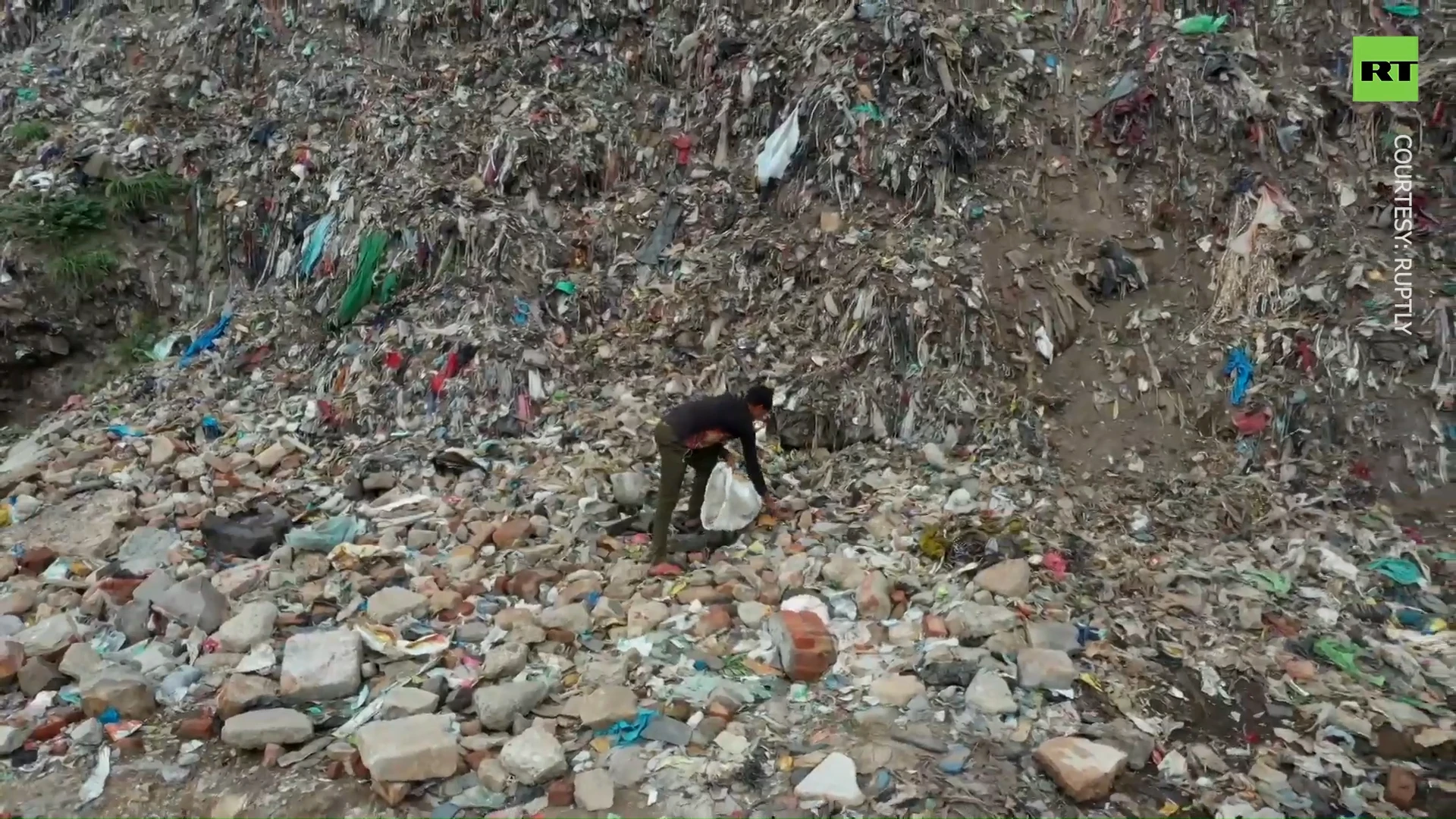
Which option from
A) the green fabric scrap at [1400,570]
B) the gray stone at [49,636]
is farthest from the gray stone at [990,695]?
the gray stone at [49,636]

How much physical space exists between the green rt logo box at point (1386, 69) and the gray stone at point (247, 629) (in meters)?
7.06

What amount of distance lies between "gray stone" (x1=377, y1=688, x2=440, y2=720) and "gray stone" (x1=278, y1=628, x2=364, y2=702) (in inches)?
7.3

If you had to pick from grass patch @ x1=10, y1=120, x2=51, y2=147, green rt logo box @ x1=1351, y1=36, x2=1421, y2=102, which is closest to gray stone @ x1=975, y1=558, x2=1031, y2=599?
green rt logo box @ x1=1351, y1=36, x2=1421, y2=102

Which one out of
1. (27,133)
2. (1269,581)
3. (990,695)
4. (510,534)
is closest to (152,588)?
(510,534)

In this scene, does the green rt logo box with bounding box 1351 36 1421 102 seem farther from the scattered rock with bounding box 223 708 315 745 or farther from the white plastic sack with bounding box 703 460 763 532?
the scattered rock with bounding box 223 708 315 745

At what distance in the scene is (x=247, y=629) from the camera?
126 inches

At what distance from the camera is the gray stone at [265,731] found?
2631mm

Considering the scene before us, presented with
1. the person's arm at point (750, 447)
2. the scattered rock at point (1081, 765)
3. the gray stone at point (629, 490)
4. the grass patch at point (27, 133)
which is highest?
the grass patch at point (27, 133)

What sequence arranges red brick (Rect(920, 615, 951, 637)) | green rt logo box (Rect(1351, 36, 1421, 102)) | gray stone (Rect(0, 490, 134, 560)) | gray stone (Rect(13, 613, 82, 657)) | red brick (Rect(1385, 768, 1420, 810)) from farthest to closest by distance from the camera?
1. green rt logo box (Rect(1351, 36, 1421, 102))
2. gray stone (Rect(0, 490, 134, 560))
3. red brick (Rect(920, 615, 951, 637))
4. gray stone (Rect(13, 613, 82, 657))
5. red brick (Rect(1385, 768, 1420, 810))

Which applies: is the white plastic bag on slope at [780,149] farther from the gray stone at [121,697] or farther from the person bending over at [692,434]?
the gray stone at [121,697]

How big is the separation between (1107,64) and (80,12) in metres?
10.9

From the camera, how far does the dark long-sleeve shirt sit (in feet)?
11.8

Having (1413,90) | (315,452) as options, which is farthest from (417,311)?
(1413,90)

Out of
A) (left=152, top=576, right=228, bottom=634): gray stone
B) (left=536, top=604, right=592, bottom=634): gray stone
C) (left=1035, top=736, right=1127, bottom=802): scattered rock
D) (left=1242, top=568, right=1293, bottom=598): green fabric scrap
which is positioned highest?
(left=152, top=576, right=228, bottom=634): gray stone
